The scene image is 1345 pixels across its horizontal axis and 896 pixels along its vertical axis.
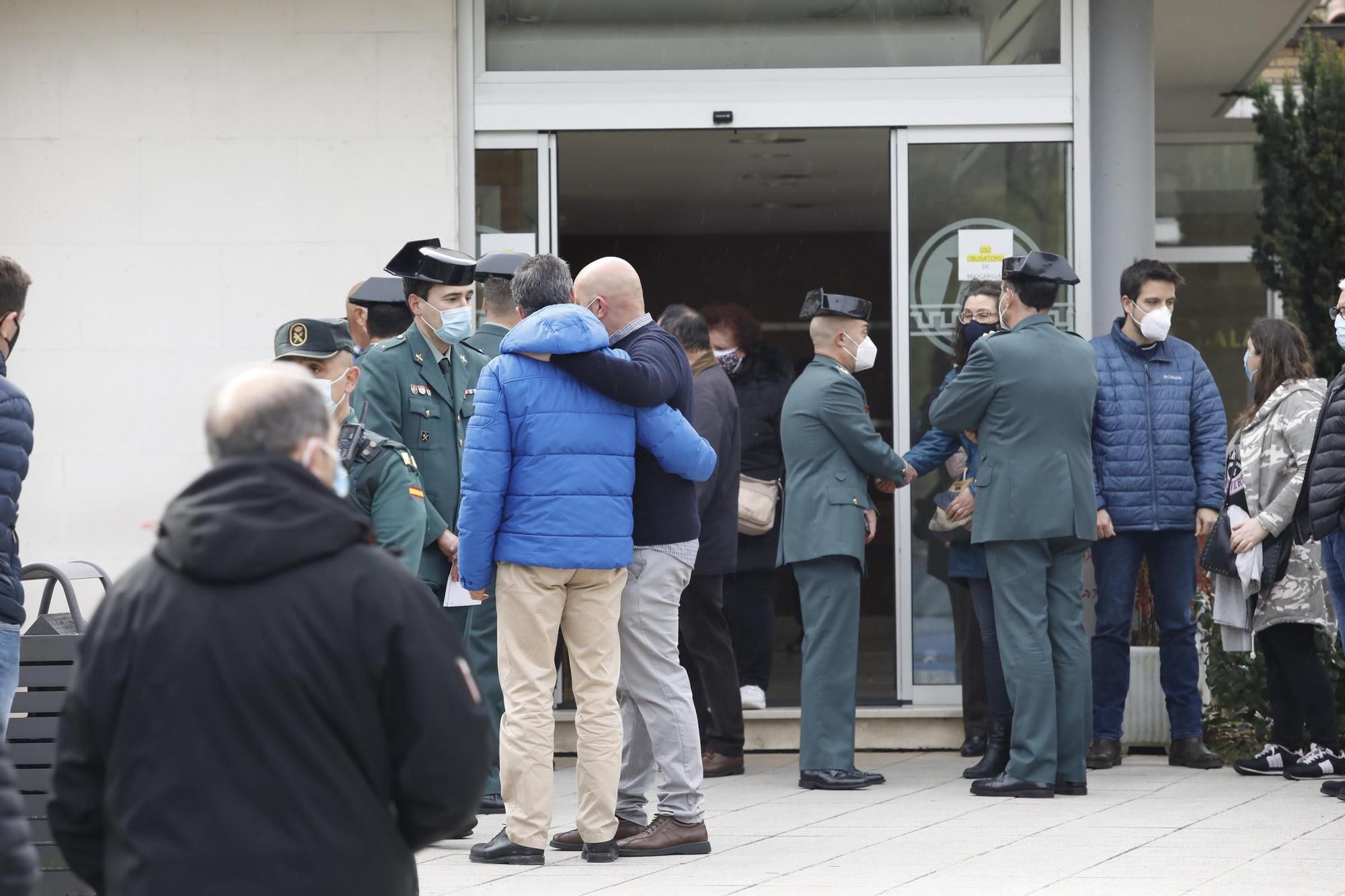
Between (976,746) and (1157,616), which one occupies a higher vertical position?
(1157,616)

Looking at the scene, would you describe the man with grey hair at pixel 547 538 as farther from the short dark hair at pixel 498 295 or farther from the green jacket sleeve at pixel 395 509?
the short dark hair at pixel 498 295

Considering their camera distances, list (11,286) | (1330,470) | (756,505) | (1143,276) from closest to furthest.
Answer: (11,286) < (1330,470) < (1143,276) < (756,505)

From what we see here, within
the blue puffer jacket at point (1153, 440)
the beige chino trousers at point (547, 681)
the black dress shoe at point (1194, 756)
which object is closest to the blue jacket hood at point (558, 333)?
the beige chino trousers at point (547, 681)

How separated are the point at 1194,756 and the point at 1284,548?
1031mm

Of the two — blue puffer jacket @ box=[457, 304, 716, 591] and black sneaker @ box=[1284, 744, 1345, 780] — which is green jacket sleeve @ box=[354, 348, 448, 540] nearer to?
blue puffer jacket @ box=[457, 304, 716, 591]

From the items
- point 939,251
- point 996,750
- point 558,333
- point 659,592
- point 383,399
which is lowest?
point 996,750

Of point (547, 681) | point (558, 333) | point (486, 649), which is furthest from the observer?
point (486, 649)

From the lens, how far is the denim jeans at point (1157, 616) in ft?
24.7

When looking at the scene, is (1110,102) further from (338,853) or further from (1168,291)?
(338,853)

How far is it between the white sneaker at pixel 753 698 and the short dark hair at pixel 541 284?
3.24m

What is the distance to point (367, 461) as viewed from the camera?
5.15 meters

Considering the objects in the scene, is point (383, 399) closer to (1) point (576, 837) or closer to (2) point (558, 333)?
(2) point (558, 333)

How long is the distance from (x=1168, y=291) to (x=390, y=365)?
3416 mm

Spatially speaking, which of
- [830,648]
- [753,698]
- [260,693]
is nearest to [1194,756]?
[830,648]
